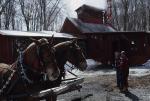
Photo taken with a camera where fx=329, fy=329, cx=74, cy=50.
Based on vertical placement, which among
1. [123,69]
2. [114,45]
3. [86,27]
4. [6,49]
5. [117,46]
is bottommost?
[117,46]

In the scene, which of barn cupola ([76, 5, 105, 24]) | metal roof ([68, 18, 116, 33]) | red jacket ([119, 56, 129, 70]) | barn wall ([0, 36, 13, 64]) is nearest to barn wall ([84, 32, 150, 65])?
metal roof ([68, 18, 116, 33])

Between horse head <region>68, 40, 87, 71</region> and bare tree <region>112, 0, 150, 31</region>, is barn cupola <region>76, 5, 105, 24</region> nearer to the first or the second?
bare tree <region>112, 0, 150, 31</region>

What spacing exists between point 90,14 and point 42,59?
39.8 meters

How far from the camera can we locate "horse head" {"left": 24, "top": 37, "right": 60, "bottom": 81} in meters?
6.12

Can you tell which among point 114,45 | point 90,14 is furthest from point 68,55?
point 90,14

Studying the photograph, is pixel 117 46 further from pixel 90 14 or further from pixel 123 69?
pixel 123 69

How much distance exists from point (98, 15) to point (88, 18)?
3.84 m

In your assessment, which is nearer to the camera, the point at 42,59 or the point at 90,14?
the point at 42,59

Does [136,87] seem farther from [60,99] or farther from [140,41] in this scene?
[140,41]

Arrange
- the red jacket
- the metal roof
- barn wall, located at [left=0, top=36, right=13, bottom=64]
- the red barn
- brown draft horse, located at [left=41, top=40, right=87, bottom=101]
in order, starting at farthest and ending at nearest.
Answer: the metal roof < the red barn < barn wall, located at [left=0, top=36, right=13, bottom=64] < the red jacket < brown draft horse, located at [left=41, top=40, right=87, bottom=101]

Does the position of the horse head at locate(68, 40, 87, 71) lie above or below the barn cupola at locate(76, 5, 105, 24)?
below

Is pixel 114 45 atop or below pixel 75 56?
below

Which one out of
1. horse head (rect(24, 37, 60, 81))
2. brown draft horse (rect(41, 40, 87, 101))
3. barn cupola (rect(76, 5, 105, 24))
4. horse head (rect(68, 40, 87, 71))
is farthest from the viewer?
barn cupola (rect(76, 5, 105, 24))

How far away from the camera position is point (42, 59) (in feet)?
20.4
